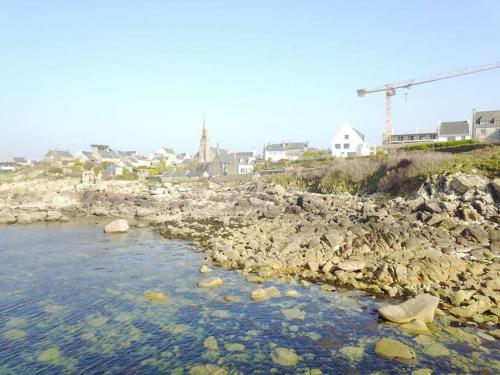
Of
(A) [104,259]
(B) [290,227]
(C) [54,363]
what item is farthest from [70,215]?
(C) [54,363]

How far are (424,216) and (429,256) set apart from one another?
9.31 m

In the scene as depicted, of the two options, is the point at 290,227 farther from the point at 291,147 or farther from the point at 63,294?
the point at 291,147

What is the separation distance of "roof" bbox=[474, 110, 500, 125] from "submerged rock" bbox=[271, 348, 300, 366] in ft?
266

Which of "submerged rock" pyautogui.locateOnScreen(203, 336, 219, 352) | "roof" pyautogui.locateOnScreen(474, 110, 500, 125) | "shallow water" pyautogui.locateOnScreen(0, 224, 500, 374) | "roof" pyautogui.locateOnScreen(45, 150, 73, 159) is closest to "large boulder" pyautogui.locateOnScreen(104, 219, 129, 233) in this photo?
"shallow water" pyautogui.locateOnScreen(0, 224, 500, 374)

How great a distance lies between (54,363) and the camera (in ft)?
45.2

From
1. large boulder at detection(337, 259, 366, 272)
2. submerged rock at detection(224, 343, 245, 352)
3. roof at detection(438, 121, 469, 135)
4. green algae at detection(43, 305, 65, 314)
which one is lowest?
submerged rock at detection(224, 343, 245, 352)

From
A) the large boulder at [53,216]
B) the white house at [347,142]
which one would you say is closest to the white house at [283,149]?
the white house at [347,142]

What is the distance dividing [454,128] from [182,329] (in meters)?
82.7

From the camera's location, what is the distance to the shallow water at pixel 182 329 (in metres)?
13.7

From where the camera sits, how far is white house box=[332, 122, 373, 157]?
8694cm

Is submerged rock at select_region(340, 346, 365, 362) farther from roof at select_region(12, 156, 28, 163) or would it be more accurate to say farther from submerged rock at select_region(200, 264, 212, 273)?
roof at select_region(12, 156, 28, 163)

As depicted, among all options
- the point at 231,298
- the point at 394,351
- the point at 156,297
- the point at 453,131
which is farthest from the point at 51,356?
the point at 453,131

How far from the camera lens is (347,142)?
8775 cm

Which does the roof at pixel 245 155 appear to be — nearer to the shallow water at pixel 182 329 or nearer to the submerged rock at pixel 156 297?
the shallow water at pixel 182 329
